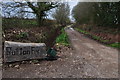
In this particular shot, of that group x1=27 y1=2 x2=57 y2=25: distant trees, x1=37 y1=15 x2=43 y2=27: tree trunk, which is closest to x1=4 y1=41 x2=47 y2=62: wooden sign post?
x1=27 y1=2 x2=57 y2=25: distant trees

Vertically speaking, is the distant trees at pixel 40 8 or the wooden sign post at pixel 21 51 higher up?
the distant trees at pixel 40 8

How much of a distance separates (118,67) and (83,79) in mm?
2602

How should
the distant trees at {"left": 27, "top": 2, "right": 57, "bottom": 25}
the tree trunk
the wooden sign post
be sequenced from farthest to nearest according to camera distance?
the tree trunk, the distant trees at {"left": 27, "top": 2, "right": 57, "bottom": 25}, the wooden sign post

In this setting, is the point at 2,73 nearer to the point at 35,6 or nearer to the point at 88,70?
the point at 88,70

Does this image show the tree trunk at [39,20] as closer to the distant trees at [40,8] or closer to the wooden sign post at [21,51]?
the distant trees at [40,8]

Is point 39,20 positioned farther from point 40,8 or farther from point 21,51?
point 21,51

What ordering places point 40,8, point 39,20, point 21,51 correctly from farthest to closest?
point 39,20
point 40,8
point 21,51

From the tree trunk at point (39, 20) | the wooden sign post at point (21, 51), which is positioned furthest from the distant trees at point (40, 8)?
the wooden sign post at point (21, 51)

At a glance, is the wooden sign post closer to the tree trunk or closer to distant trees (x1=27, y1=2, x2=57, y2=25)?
distant trees (x1=27, y1=2, x2=57, y2=25)

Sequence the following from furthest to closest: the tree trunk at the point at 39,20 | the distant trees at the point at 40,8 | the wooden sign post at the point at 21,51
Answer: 1. the tree trunk at the point at 39,20
2. the distant trees at the point at 40,8
3. the wooden sign post at the point at 21,51

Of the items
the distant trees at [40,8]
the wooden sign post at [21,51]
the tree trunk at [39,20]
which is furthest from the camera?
the tree trunk at [39,20]

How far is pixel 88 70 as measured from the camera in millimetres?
6281

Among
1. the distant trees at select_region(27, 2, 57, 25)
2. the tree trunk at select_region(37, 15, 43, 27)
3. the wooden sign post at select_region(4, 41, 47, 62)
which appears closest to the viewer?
the wooden sign post at select_region(4, 41, 47, 62)

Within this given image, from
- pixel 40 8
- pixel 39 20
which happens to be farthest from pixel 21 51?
pixel 39 20
